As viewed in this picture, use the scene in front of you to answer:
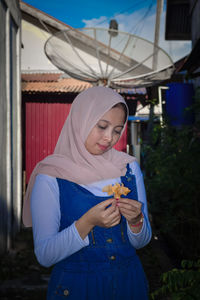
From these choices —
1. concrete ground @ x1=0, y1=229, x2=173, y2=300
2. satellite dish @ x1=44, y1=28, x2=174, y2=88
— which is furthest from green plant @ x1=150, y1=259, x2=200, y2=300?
satellite dish @ x1=44, y1=28, x2=174, y2=88

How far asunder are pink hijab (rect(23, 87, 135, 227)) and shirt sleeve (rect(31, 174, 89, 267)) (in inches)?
6.1

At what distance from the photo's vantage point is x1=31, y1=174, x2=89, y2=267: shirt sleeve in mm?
1442

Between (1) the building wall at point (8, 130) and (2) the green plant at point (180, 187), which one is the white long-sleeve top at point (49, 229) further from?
(1) the building wall at point (8, 130)

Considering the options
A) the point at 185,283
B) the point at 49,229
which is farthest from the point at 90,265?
the point at 185,283

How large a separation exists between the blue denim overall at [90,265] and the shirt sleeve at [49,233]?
9 cm

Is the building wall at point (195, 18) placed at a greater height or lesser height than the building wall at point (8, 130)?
greater

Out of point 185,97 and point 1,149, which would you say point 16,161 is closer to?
point 1,149

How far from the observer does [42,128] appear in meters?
11.0

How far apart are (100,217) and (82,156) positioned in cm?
48

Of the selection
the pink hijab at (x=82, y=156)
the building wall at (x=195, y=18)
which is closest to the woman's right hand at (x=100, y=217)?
the pink hijab at (x=82, y=156)

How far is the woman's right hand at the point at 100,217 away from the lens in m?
1.40

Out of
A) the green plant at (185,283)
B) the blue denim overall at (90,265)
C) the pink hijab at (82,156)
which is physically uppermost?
the pink hijab at (82,156)

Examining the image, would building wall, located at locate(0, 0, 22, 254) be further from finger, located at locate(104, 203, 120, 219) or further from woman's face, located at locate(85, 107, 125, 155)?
finger, located at locate(104, 203, 120, 219)

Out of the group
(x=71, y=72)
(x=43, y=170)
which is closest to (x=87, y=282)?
→ (x=43, y=170)
